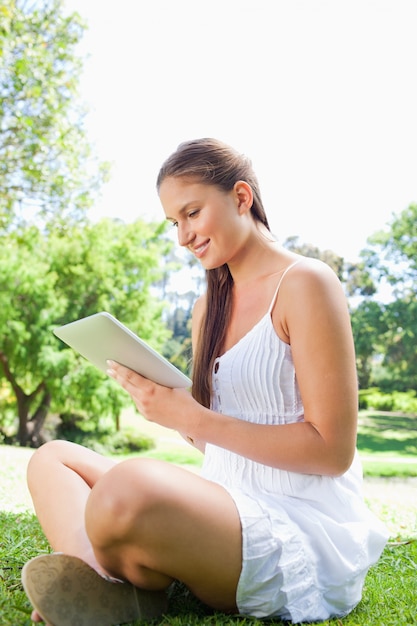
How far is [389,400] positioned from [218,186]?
15.8m

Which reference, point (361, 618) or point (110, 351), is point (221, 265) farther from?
point (361, 618)

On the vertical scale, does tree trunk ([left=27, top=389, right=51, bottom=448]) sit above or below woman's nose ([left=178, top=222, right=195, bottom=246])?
below

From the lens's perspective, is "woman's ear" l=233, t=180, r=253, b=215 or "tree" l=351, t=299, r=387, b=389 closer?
"woman's ear" l=233, t=180, r=253, b=215

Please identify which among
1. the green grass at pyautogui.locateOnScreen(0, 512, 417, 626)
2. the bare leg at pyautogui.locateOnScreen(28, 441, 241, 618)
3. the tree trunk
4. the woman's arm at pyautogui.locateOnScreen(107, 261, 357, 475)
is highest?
the woman's arm at pyautogui.locateOnScreen(107, 261, 357, 475)

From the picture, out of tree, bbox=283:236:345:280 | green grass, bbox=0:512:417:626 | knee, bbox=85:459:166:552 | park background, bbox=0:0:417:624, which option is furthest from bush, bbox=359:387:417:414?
knee, bbox=85:459:166:552

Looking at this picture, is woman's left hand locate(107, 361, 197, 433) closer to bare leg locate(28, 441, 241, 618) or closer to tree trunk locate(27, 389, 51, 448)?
bare leg locate(28, 441, 241, 618)

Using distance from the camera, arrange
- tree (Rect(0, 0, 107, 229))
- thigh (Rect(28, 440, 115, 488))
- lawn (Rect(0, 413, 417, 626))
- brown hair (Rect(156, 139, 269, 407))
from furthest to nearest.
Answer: tree (Rect(0, 0, 107, 229))
thigh (Rect(28, 440, 115, 488))
brown hair (Rect(156, 139, 269, 407))
lawn (Rect(0, 413, 417, 626))

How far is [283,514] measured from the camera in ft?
5.22

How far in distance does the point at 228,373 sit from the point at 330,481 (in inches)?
15.2

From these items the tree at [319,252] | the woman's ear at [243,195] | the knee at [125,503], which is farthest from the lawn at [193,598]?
the tree at [319,252]

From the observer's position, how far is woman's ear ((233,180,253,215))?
6.09 feet

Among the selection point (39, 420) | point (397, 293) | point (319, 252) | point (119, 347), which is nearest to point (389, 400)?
point (397, 293)

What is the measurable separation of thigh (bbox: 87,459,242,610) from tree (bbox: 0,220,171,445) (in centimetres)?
1211

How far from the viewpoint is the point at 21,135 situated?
781 cm
